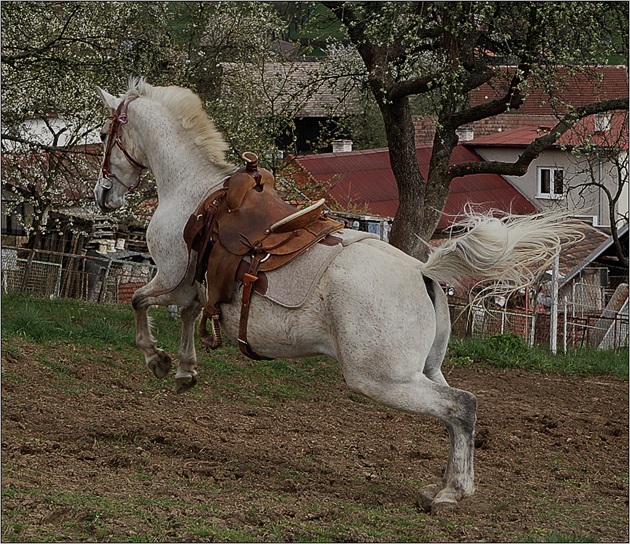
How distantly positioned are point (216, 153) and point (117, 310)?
744 cm

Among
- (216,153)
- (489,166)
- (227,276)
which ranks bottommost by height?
(227,276)

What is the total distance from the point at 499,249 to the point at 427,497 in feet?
5.62

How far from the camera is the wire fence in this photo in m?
16.8

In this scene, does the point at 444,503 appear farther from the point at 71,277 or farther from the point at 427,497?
the point at 71,277

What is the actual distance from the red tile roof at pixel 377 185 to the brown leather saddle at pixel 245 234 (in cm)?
2675

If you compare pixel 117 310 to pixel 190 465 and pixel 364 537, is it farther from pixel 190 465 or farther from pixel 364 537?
pixel 364 537

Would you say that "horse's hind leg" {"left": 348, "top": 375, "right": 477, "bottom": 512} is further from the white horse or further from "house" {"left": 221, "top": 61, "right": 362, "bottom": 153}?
"house" {"left": 221, "top": 61, "right": 362, "bottom": 153}

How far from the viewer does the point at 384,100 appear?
40.4 feet

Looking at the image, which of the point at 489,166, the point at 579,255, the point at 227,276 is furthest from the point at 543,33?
the point at 579,255

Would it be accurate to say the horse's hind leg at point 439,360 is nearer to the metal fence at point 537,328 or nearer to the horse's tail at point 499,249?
the horse's tail at point 499,249

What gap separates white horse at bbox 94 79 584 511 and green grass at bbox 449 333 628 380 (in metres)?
6.73

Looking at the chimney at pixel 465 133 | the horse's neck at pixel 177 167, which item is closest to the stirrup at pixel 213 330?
the horse's neck at pixel 177 167

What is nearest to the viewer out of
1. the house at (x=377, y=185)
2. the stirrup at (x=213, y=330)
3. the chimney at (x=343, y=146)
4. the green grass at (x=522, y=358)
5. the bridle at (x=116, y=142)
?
the stirrup at (x=213, y=330)

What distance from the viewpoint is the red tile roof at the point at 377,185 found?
36.3 metres
